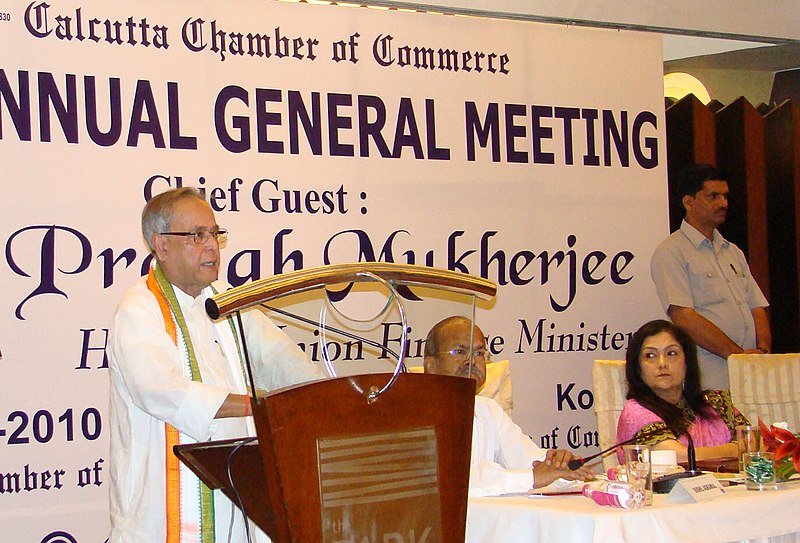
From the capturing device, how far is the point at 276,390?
1.79m

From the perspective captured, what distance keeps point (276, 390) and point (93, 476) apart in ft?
8.57

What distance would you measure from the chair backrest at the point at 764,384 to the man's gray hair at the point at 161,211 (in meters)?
2.66

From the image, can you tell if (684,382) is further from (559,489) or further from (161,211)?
(161,211)

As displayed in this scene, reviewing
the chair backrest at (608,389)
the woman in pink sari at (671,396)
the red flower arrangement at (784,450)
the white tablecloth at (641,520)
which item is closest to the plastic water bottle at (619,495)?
the white tablecloth at (641,520)

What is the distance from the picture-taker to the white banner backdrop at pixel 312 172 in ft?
13.4

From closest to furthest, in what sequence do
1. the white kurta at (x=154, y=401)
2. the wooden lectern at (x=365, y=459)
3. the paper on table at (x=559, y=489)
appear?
1. the wooden lectern at (x=365, y=459)
2. the white kurta at (x=154, y=401)
3. the paper on table at (x=559, y=489)

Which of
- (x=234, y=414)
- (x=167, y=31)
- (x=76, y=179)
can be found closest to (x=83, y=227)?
(x=76, y=179)

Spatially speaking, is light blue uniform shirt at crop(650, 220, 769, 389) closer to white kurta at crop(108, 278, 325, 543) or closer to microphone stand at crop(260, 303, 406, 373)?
white kurta at crop(108, 278, 325, 543)

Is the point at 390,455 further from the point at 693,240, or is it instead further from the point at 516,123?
the point at 693,240

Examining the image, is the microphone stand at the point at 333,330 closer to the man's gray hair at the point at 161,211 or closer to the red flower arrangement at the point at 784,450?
the man's gray hair at the point at 161,211

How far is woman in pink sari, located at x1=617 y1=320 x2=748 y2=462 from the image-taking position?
12.4 ft

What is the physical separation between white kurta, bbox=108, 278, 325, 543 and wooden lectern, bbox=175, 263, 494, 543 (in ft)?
2.11

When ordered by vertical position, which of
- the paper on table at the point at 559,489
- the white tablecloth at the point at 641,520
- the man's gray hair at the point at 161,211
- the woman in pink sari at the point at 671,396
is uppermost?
the man's gray hair at the point at 161,211

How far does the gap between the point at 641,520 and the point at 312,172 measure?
8.26ft
